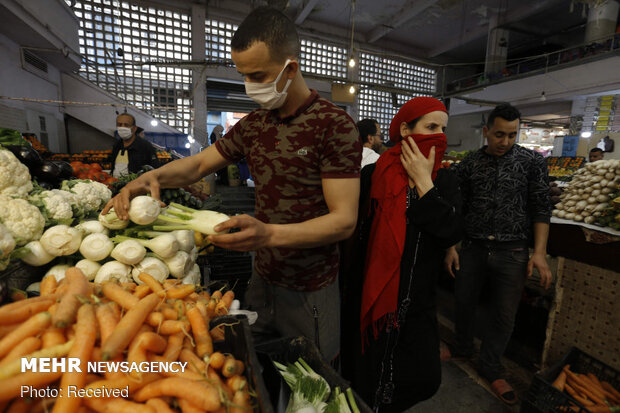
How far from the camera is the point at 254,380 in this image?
83cm

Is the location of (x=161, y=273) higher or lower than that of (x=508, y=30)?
lower

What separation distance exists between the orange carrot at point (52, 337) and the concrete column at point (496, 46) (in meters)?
16.7

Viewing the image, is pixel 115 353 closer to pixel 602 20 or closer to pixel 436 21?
pixel 602 20

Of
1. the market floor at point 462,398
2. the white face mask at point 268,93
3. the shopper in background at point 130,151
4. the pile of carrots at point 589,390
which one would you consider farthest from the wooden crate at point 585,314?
the shopper in background at point 130,151

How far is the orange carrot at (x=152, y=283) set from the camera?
3.89ft

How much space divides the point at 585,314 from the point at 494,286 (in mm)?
741

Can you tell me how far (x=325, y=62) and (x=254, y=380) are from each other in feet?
51.9

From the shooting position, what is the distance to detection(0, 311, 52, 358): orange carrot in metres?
0.80

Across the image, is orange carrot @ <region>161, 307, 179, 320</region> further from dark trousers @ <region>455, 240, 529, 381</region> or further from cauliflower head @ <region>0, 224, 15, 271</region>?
dark trousers @ <region>455, 240, 529, 381</region>

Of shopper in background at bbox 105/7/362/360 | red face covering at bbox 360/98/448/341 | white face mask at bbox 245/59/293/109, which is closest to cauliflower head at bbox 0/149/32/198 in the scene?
shopper in background at bbox 105/7/362/360

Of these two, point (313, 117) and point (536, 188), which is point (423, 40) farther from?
point (313, 117)

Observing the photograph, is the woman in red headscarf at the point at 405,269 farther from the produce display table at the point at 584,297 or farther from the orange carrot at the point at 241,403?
the produce display table at the point at 584,297

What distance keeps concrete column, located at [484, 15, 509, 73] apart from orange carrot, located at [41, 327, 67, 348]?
16704 mm

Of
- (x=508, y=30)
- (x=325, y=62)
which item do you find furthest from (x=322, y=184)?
(x=508, y=30)
